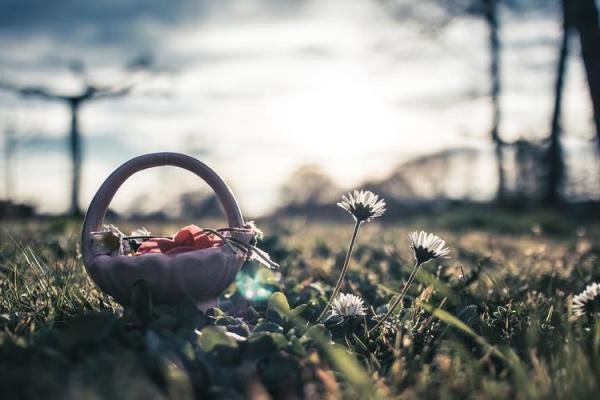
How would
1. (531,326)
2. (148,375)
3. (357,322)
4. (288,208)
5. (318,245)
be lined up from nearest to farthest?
(148,375)
(531,326)
(357,322)
(318,245)
(288,208)

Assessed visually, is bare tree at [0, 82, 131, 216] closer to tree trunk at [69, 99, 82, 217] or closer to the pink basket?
tree trunk at [69, 99, 82, 217]

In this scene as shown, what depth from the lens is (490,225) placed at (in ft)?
26.9

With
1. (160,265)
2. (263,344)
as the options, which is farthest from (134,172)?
(263,344)

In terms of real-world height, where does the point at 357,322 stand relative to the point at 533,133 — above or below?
below

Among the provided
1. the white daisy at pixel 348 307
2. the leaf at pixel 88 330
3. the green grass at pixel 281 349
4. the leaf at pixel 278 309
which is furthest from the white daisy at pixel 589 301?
the leaf at pixel 88 330

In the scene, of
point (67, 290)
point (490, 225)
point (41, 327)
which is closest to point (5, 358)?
point (41, 327)

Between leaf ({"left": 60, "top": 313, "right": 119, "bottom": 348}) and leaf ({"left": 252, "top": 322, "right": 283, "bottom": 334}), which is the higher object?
leaf ({"left": 60, "top": 313, "right": 119, "bottom": 348})

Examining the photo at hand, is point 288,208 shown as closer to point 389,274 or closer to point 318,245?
point 318,245

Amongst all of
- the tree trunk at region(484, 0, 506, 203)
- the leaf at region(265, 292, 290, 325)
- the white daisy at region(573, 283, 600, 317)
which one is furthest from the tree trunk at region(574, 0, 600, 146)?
the tree trunk at region(484, 0, 506, 203)

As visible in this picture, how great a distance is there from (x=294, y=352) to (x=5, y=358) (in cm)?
72

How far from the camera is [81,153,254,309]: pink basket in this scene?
1570 mm

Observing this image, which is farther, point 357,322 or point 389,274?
point 389,274

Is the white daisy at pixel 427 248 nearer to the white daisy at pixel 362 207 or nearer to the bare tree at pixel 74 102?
the white daisy at pixel 362 207

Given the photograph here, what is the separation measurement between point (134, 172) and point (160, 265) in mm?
394
